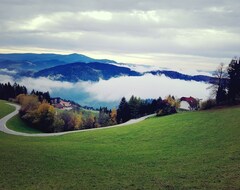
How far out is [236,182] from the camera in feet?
87.6

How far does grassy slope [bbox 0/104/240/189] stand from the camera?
28.5 metres

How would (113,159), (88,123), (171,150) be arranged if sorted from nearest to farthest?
(113,159), (171,150), (88,123)

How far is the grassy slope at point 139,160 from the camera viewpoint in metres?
28.5

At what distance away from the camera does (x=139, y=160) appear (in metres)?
37.0

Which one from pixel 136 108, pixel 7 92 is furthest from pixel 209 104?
pixel 7 92

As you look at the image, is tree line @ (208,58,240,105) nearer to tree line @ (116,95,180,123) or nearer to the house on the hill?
tree line @ (116,95,180,123)

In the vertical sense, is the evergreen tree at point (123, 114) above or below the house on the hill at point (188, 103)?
below

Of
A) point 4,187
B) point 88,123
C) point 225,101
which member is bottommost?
point 88,123

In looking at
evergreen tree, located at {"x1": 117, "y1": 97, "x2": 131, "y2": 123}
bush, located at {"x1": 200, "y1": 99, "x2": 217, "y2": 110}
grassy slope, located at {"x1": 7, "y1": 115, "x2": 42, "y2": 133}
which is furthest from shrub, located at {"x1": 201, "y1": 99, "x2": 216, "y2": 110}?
grassy slope, located at {"x1": 7, "y1": 115, "x2": 42, "y2": 133}

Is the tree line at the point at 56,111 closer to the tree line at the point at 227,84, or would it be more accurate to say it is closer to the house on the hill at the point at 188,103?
the house on the hill at the point at 188,103

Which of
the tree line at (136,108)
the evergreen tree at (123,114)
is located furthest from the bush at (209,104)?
the evergreen tree at (123,114)

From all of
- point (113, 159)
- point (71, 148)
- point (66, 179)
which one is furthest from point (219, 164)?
point (71, 148)

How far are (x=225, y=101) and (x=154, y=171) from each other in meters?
44.1

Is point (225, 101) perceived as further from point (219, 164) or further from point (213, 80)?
point (219, 164)
